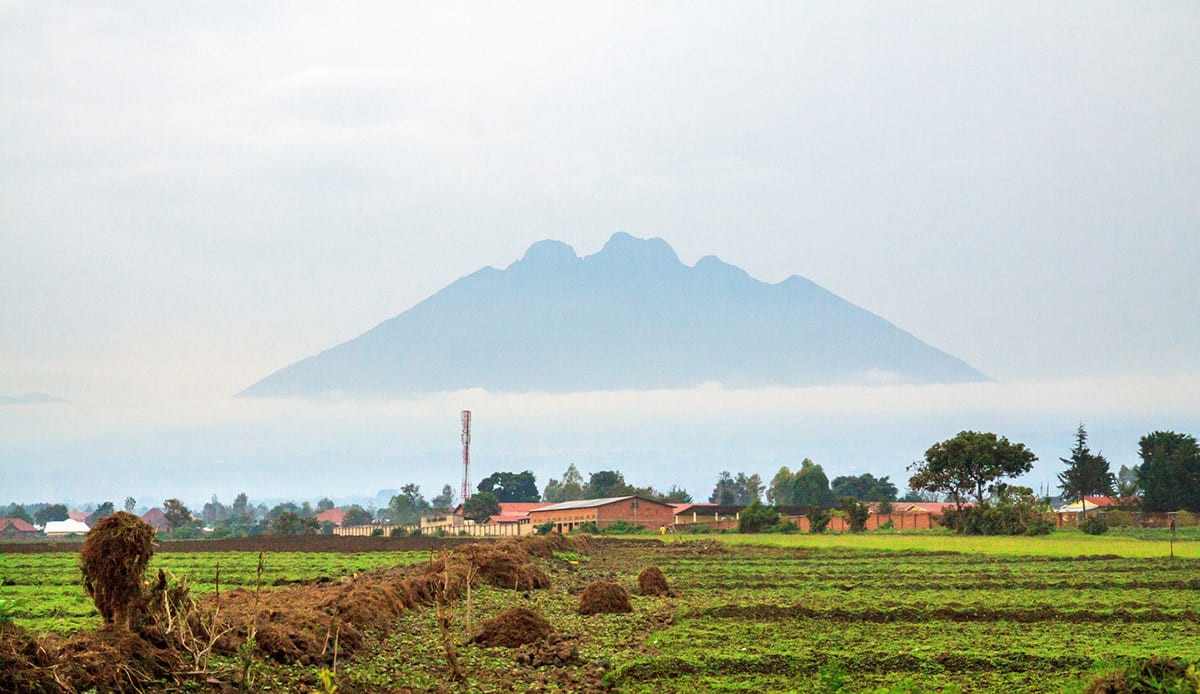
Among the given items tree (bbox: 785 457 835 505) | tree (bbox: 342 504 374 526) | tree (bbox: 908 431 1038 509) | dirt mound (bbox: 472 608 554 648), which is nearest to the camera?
dirt mound (bbox: 472 608 554 648)

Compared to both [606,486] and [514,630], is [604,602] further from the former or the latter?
[606,486]

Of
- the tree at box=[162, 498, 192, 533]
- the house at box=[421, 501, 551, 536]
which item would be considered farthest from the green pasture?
the tree at box=[162, 498, 192, 533]

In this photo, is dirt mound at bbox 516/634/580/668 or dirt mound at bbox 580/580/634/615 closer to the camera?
dirt mound at bbox 516/634/580/668

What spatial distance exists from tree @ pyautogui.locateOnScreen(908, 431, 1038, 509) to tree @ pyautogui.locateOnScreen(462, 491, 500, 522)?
58671mm

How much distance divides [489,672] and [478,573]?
14013 mm

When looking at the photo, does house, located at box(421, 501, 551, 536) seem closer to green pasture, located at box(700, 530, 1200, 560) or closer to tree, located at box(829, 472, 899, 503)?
green pasture, located at box(700, 530, 1200, 560)

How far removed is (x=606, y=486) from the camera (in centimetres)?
16150

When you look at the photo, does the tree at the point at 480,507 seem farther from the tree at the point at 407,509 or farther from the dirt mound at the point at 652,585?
the dirt mound at the point at 652,585

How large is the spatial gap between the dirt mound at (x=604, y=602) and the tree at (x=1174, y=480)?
7371cm

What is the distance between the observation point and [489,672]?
16953 millimetres

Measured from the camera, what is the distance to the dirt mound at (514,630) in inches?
752

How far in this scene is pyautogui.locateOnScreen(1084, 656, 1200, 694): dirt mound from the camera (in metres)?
12.9

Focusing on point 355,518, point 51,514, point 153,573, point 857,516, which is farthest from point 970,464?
point 51,514

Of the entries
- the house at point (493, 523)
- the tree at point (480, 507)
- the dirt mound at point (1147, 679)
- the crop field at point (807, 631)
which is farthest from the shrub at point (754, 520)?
the dirt mound at point (1147, 679)
